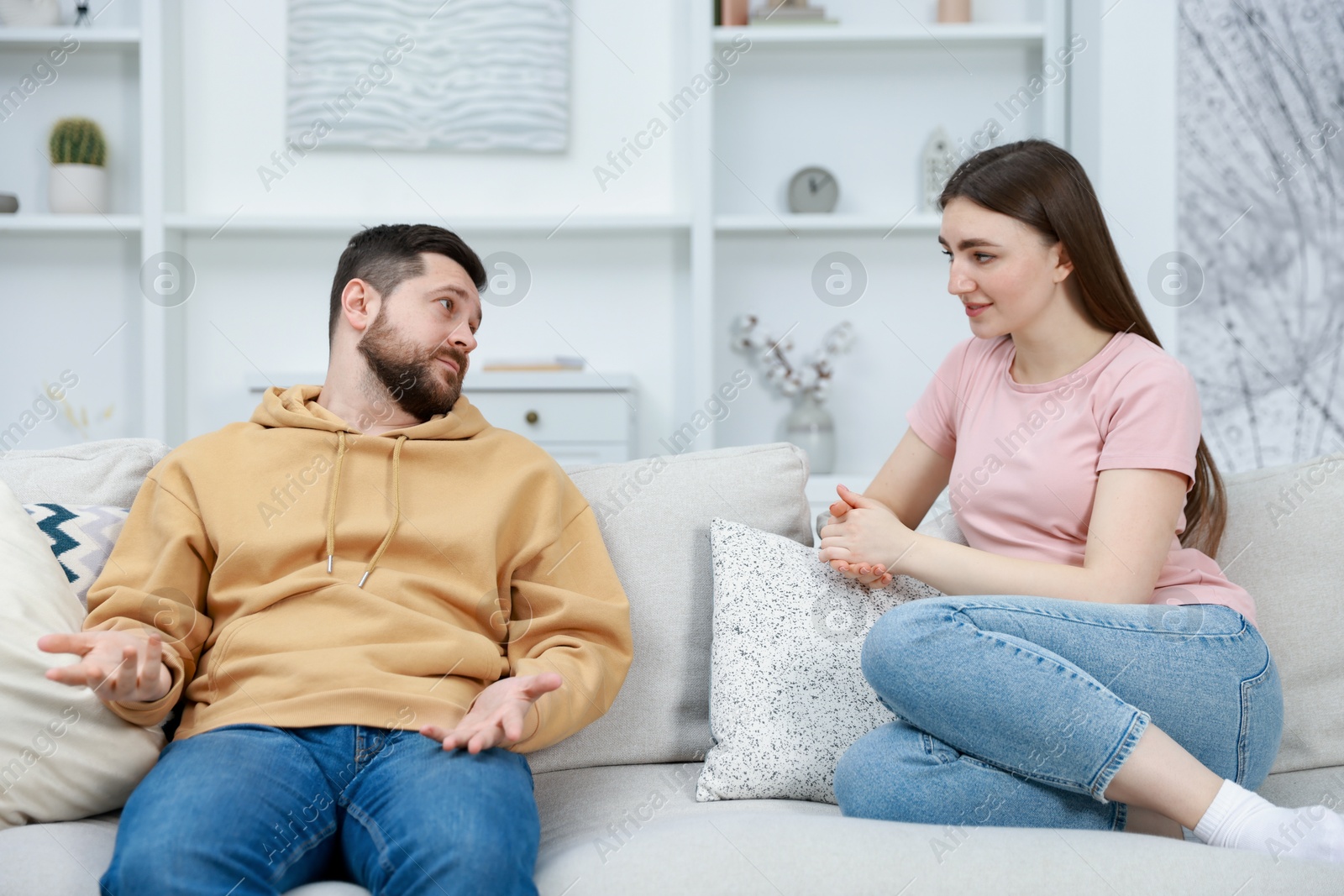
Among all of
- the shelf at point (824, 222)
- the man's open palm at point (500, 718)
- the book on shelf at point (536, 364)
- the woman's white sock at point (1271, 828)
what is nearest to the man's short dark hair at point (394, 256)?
the man's open palm at point (500, 718)

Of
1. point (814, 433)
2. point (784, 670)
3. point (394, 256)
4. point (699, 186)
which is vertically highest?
point (699, 186)

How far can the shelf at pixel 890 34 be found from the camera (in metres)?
2.87

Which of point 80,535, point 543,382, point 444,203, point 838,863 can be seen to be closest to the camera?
point 838,863

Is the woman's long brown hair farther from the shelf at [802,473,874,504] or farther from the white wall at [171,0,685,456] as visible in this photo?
the white wall at [171,0,685,456]

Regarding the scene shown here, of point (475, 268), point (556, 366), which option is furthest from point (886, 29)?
point (475, 268)

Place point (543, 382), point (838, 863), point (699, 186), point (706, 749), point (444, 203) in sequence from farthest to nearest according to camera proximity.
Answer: point (444, 203), point (699, 186), point (543, 382), point (706, 749), point (838, 863)

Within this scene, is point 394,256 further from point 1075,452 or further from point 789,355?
point 789,355

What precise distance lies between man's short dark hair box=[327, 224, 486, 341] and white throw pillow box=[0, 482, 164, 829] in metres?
0.52

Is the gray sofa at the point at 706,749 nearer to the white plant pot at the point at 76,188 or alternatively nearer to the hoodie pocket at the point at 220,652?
the hoodie pocket at the point at 220,652

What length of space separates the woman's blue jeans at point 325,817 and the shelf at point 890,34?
2.32 meters

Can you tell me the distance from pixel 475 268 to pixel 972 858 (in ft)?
3.25

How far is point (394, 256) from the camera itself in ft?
4.69

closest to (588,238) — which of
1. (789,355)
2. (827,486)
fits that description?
(789,355)

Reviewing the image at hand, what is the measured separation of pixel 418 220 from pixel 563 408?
68 centimetres
